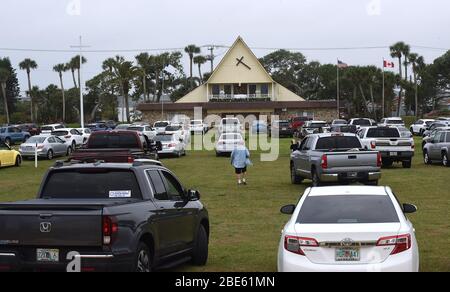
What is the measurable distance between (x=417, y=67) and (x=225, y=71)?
30.4 meters

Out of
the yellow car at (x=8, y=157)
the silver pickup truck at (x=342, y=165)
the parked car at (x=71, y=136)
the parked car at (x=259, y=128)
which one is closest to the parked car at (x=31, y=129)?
the parked car at (x=259, y=128)

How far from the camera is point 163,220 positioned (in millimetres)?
10242

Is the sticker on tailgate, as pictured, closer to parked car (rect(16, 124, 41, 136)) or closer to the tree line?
parked car (rect(16, 124, 41, 136))

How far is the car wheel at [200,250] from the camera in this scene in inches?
460

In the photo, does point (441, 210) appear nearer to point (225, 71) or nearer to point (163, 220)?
point (163, 220)

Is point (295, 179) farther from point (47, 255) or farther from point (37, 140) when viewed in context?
point (37, 140)

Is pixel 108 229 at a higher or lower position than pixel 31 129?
higher

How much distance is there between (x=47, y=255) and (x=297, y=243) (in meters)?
2.92

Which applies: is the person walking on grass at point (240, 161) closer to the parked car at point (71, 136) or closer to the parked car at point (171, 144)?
the parked car at point (171, 144)

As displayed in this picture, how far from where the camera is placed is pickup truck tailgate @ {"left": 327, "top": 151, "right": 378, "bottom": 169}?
73.8 ft

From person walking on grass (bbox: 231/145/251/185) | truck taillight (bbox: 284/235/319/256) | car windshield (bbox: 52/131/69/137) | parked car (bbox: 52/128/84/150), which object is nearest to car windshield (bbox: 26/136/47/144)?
parked car (bbox: 52/128/84/150)

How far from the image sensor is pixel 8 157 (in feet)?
119

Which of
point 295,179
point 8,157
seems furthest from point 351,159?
point 8,157
